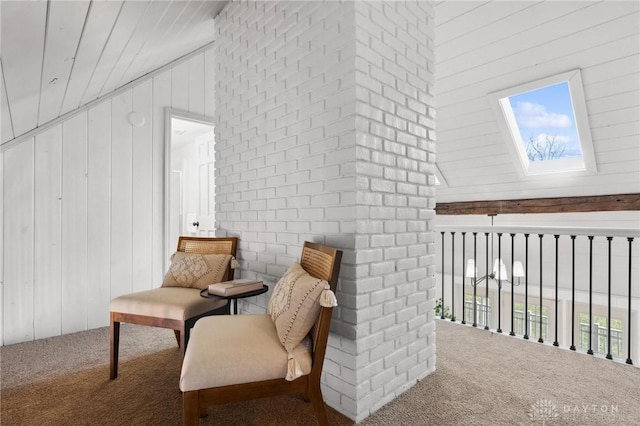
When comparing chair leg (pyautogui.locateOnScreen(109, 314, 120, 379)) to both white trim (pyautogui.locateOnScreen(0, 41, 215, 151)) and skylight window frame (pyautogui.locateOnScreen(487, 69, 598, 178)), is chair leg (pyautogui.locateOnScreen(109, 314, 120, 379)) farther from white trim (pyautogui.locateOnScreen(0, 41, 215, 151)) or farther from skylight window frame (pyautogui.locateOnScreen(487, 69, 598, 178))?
skylight window frame (pyautogui.locateOnScreen(487, 69, 598, 178))

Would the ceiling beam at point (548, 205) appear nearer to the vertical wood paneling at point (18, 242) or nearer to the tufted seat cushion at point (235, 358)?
the tufted seat cushion at point (235, 358)

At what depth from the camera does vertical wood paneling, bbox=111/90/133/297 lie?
313 centimetres

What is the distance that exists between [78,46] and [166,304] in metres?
1.32

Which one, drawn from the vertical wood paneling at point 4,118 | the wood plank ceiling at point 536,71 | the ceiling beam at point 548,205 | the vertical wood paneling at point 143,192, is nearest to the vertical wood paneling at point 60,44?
the vertical wood paneling at point 4,118

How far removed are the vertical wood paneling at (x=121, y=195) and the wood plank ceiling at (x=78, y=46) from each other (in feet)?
0.99

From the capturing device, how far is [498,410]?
1.74 meters

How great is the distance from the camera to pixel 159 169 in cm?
337

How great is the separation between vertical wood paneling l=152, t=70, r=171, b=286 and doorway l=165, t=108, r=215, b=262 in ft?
0.67

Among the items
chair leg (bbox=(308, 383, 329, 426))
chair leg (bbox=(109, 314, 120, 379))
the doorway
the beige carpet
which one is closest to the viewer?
chair leg (bbox=(308, 383, 329, 426))

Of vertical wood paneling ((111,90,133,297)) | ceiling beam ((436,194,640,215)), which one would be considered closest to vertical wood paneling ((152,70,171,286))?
vertical wood paneling ((111,90,133,297))

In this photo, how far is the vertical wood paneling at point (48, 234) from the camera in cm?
278

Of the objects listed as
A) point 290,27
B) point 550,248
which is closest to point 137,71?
point 290,27

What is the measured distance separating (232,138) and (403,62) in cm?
125

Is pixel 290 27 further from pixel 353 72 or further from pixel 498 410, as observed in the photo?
pixel 498 410
